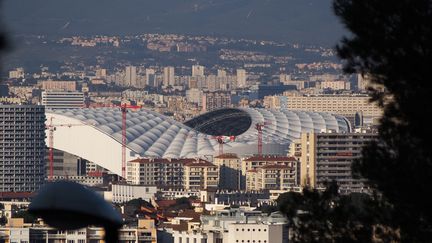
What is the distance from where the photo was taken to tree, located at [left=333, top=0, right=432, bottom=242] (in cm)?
1347

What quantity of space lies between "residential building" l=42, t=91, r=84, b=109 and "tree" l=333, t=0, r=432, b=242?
422ft

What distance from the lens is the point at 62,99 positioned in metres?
148

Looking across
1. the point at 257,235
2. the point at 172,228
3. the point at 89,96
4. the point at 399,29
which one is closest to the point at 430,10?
the point at 399,29

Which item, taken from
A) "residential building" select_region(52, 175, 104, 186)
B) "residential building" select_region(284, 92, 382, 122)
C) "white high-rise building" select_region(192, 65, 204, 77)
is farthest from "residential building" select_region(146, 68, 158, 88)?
"residential building" select_region(52, 175, 104, 186)

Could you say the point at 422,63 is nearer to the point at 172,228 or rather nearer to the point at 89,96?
the point at 172,228

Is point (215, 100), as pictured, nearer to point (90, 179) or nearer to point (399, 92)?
point (90, 179)

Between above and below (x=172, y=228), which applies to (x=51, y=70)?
above

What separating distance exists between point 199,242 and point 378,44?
1881 inches

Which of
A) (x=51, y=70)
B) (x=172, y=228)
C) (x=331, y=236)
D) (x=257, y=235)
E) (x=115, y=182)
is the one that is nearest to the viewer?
(x=331, y=236)

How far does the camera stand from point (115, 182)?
300 ft

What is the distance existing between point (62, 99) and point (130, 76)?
135 feet

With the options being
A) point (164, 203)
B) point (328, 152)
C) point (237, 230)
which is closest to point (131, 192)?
point (164, 203)

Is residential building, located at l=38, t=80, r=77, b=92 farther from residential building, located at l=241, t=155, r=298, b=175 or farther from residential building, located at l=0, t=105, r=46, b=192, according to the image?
residential building, located at l=241, t=155, r=298, b=175

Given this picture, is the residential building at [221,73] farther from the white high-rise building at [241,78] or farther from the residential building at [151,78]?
the residential building at [151,78]
